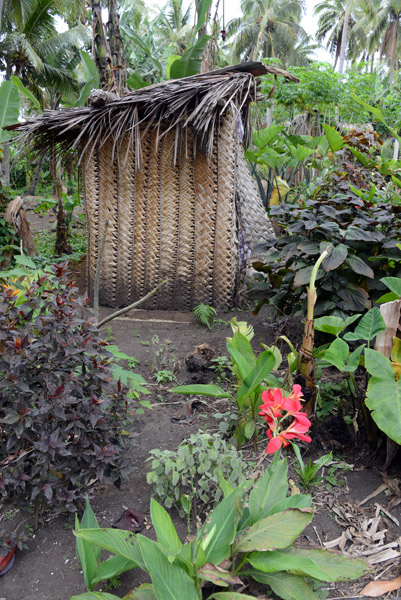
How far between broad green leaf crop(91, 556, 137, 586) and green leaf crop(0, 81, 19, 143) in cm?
514

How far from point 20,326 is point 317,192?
3.05 metres

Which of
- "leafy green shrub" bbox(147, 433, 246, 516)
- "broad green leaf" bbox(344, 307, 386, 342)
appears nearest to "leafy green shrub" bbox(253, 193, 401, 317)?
"broad green leaf" bbox(344, 307, 386, 342)

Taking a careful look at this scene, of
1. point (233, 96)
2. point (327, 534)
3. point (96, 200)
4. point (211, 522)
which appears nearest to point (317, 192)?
point (233, 96)

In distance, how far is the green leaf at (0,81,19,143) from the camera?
529 cm

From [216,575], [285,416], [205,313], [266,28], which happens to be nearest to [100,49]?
[205,313]

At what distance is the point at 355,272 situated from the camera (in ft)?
9.18

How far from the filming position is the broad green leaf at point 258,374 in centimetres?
198

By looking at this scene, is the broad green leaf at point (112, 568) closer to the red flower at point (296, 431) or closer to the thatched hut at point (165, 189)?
the red flower at point (296, 431)

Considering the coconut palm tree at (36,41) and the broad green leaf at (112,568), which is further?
the coconut palm tree at (36,41)

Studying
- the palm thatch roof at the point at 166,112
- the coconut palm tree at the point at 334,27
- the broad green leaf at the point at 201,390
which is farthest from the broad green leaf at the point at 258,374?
the coconut palm tree at the point at 334,27

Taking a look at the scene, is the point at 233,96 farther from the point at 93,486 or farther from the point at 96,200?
the point at 93,486

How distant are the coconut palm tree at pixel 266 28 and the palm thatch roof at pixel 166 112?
32.9 meters

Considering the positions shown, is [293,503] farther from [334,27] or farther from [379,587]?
[334,27]

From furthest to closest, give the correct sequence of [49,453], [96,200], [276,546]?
1. [96,200]
2. [49,453]
3. [276,546]
